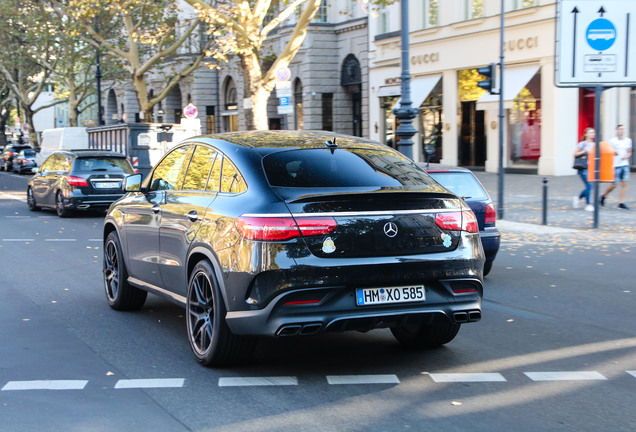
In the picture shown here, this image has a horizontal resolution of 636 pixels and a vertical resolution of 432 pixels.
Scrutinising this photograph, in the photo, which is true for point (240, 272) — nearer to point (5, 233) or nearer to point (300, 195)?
point (300, 195)

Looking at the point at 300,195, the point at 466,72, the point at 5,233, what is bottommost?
the point at 5,233

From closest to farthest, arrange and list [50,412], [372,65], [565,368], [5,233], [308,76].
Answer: [50,412]
[565,368]
[5,233]
[372,65]
[308,76]

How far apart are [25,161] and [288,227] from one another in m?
45.6

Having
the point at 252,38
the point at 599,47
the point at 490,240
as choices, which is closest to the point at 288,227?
the point at 490,240

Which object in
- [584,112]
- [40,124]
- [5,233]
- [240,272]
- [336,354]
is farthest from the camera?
[40,124]

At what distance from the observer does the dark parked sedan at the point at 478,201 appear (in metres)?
10.1

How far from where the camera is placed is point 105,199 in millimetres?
20203

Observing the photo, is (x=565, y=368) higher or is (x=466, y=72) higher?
(x=466, y=72)

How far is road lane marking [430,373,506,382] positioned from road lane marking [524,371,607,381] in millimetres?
228

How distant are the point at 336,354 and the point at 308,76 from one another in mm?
34277

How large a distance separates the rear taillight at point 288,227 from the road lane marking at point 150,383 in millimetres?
1096

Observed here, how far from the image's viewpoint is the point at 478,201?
33.5 ft

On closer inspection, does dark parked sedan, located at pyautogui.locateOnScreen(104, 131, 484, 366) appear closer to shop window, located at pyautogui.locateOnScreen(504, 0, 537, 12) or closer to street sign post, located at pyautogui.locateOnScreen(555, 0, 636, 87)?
street sign post, located at pyautogui.locateOnScreen(555, 0, 636, 87)

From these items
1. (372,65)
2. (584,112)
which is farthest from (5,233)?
(372,65)
